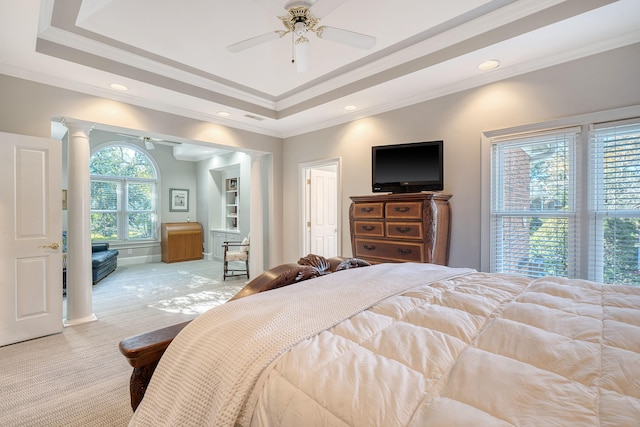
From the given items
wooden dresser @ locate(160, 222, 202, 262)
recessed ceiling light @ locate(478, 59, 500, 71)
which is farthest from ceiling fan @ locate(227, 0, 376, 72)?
wooden dresser @ locate(160, 222, 202, 262)

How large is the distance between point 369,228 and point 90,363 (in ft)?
9.30

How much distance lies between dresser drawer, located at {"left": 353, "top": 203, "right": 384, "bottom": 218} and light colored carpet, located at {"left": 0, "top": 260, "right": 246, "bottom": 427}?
91.0 inches

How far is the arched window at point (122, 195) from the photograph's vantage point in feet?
22.4

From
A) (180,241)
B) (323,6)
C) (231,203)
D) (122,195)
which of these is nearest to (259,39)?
(323,6)

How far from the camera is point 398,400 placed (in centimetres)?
64

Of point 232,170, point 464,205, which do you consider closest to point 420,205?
point 464,205

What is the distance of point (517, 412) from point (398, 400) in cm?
23

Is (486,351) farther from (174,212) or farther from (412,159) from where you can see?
(174,212)

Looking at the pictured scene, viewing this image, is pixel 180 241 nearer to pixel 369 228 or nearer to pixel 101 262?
pixel 101 262

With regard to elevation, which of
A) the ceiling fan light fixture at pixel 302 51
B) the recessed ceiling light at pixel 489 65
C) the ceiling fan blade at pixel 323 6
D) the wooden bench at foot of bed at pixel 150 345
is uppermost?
the ceiling fan blade at pixel 323 6

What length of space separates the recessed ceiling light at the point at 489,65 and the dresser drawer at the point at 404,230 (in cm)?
160

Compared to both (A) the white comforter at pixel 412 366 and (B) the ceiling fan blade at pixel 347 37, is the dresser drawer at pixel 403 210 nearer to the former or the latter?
(B) the ceiling fan blade at pixel 347 37

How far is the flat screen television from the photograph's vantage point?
3.23 meters

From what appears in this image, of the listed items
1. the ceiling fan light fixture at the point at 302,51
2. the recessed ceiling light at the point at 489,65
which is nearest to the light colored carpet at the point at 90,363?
the ceiling fan light fixture at the point at 302,51
